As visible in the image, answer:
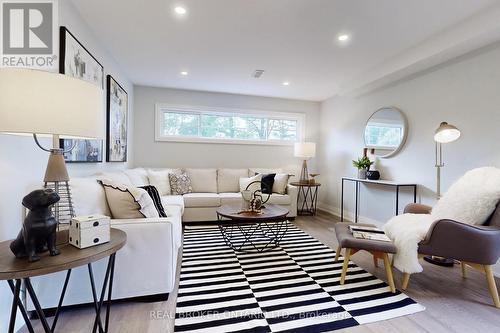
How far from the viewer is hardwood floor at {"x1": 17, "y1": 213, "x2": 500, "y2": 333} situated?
1.55 metres

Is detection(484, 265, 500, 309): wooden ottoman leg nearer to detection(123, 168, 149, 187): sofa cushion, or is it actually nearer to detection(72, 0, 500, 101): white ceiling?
detection(72, 0, 500, 101): white ceiling

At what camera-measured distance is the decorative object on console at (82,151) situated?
207 cm

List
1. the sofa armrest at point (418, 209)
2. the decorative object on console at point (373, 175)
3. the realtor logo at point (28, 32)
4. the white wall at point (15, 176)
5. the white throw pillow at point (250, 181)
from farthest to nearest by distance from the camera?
1. the white throw pillow at point (250, 181)
2. the decorative object on console at point (373, 175)
3. the sofa armrest at point (418, 209)
4. the realtor logo at point (28, 32)
5. the white wall at point (15, 176)

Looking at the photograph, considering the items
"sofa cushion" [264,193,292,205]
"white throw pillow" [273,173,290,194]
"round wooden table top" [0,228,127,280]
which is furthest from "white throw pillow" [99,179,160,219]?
"white throw pillow" [273,173,290,194]

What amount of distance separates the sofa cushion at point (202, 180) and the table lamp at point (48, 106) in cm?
305

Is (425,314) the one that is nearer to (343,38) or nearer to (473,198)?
(473,198)

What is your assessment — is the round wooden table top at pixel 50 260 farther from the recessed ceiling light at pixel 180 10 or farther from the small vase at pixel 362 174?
the small vase at pixel 362 174

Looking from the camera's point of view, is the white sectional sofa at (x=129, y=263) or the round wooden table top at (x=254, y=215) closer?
the white sectional sofa at (x=129, y=263)

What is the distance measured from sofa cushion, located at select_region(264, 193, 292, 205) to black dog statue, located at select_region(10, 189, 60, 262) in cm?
327

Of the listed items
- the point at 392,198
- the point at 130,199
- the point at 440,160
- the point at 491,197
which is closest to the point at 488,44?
the point at 440,160

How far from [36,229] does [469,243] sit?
2691mm

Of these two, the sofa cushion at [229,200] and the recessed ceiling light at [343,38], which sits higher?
the recessed ceiling light at [343,38]

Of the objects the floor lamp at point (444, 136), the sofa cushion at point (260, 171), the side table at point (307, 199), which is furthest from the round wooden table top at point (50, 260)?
the side table at point (307, 199)

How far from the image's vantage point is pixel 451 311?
1745 millimetres
